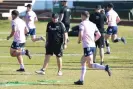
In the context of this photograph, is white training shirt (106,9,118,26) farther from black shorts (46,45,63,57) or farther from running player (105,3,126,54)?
black shorts (46,45,63,57)

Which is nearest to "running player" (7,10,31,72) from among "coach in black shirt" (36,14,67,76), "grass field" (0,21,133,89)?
"grass field" (0,21,133,89)

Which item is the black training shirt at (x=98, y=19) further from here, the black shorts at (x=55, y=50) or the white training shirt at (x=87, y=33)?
the white training shirt at (x=87, y=33)

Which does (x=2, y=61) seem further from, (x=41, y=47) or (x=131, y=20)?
(x=131, y=20)

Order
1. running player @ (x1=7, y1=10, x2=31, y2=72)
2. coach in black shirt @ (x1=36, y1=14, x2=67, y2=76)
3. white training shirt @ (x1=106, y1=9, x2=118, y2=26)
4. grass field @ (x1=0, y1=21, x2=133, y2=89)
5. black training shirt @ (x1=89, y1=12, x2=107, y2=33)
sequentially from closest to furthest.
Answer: grass field @ (x1=0, y1=21, x2=133, y2=89) → coach in black shirt @ (x1=36, y1=14, x2=67, y2=76) → running player @ (x1=7, y1=10, x2=31, y2=72) → black training shirt @ (x1=89, y1=12, x2=107, y2=33) → white training shirt @ (x1=106, y1=9, x2=118, y2=26)

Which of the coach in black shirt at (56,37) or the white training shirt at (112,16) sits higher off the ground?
the coach in black shirt at (56,37)

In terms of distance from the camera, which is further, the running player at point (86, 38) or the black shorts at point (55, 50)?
the black shorts at point (55, 50)

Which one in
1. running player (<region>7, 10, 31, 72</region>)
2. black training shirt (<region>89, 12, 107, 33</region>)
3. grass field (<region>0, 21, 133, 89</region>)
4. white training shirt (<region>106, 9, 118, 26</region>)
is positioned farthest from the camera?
white training shirt (<region>106, 9, 118, 26</region>)

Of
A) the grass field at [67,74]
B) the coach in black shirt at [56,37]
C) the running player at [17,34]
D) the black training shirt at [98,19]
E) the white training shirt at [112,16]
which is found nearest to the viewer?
the grass field at [67,74]

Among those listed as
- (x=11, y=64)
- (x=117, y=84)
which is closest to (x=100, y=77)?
(x=117, y=84)

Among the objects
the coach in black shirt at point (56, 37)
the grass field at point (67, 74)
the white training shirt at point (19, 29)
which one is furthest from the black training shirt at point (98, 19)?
the white training shirt at point (19, 29)

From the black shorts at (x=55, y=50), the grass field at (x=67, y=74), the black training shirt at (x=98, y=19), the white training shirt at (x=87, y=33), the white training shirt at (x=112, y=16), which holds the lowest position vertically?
the grass field at (x=67, y=74)

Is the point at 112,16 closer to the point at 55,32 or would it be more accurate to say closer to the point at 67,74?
the point at 67,74

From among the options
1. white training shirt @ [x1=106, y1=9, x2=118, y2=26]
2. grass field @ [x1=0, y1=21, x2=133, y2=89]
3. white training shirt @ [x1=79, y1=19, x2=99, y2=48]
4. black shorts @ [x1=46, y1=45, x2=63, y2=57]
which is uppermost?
white training shirt @ [x1=79, y1=19, x2=99, y2=48]

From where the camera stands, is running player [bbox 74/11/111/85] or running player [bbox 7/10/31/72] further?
running player [bbox 7/10/31/72]
